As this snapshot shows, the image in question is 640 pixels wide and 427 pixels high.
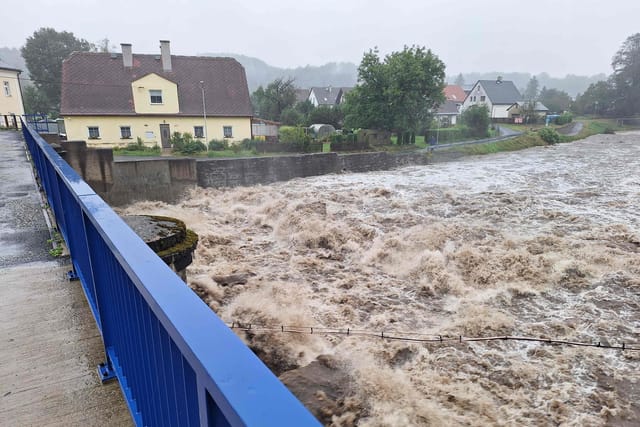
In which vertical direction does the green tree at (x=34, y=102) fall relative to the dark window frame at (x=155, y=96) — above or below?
above

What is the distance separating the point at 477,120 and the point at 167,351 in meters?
46.6

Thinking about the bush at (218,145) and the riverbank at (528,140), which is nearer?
the bush at (218,145)

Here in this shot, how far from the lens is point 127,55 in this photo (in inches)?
1330

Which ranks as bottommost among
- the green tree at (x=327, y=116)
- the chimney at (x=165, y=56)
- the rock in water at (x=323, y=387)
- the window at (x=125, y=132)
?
the rock in water at (x=323, y=387)

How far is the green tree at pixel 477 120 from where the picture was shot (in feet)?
142

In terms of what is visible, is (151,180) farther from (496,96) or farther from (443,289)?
(496,96)

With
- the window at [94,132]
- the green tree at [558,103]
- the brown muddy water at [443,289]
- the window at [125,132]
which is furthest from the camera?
the green tree at [558,103]

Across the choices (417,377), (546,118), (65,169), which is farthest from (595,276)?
(546,118)

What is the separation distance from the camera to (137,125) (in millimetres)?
31625

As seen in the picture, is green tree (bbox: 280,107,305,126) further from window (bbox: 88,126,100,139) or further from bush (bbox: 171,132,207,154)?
window (bbox: 88,126,100,139)

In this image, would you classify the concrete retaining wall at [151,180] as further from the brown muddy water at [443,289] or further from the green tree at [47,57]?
the green tree at [47,57]

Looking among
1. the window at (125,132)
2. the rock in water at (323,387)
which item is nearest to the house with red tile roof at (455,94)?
the window at (125,132)

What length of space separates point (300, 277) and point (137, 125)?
85.2 ft

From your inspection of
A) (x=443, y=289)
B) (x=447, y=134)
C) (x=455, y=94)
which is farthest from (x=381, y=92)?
(x=455, y=94)
